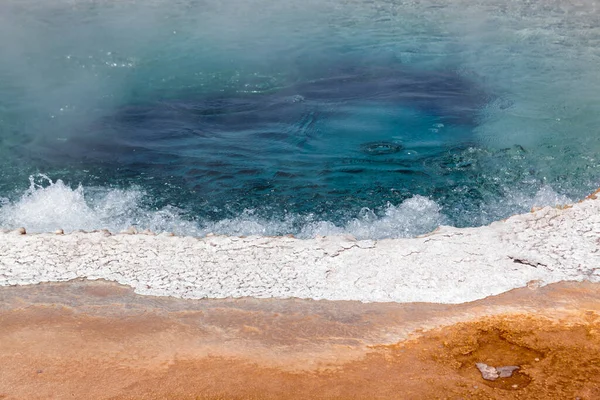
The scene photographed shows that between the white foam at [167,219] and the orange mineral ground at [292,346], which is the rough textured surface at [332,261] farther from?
the white foam at [167,219]

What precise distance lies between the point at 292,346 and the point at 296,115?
177 inches

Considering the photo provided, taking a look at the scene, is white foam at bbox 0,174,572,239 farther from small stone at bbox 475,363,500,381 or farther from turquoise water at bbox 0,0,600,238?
small stone at bbox 475,363,500,381

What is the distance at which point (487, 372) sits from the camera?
292 centimetres

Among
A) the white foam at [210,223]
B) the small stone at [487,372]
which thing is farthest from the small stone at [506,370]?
the white foam at [210,223]

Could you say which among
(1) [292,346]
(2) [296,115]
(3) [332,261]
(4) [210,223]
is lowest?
(4) [210,223]

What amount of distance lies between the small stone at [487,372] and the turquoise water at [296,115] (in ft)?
6.73

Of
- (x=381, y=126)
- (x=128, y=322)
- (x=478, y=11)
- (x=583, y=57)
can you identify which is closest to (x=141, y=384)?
(x=128, y=322)

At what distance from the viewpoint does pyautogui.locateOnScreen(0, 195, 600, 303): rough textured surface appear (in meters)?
3.53

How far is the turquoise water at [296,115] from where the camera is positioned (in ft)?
17.7

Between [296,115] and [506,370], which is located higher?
[296,115]

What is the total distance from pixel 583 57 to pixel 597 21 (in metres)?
1.74

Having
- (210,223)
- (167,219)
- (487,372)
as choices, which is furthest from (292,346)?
(167,219)

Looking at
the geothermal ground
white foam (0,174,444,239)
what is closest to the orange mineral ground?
the geothermal ground

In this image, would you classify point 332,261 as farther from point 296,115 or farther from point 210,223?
point 296,115
